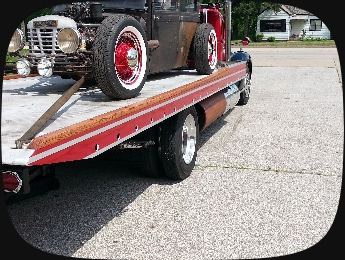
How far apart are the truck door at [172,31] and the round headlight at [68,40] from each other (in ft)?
4.29

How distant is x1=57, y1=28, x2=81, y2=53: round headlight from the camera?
4.45 metres

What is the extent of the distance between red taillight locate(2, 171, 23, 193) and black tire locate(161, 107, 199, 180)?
244 centimetres

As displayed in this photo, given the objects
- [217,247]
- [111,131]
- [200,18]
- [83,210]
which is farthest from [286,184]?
[200,18]

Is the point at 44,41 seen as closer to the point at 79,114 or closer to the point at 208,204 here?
the point at 79,114

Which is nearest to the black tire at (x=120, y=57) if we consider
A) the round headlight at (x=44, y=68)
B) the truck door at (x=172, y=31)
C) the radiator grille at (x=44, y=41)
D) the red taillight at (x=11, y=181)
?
the round headlight at (x=44, y=68)

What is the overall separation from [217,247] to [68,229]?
1.32 metres

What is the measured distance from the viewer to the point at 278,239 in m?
4.00

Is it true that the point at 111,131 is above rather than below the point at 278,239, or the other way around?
above

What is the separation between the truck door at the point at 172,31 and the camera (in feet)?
18.9

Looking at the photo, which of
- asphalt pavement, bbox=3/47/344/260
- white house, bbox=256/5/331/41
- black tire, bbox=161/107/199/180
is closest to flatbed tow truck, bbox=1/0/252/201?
black tire, bbox=161/107/199/180

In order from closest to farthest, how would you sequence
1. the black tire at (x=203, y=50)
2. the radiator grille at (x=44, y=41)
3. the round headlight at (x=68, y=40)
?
the round headlight at (x=68, y=40) < the radiator grille at (x=44, y=41) < the black tire at (x=203, y=50)

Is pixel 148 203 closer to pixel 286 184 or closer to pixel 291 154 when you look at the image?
pixel 286 184

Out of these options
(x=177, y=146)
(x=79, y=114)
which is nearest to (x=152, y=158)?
(x=177, y=146)

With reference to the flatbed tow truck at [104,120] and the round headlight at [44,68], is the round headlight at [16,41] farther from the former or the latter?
the round headlight at [44,68]
